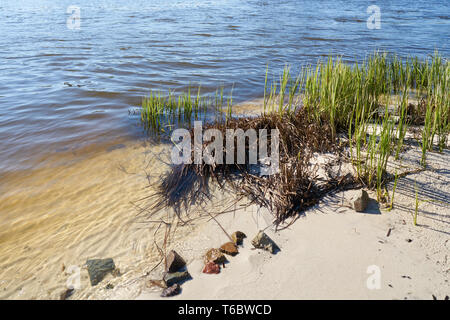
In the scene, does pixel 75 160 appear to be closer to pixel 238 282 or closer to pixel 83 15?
pixel 238 282

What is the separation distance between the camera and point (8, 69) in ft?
28.8

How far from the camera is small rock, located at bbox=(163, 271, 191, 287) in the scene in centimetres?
259

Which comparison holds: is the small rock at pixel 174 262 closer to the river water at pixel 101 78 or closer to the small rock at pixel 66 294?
the river water at pixel 101 78

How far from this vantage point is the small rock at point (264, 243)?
2.86 m

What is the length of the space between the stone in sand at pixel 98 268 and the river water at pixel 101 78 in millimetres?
150

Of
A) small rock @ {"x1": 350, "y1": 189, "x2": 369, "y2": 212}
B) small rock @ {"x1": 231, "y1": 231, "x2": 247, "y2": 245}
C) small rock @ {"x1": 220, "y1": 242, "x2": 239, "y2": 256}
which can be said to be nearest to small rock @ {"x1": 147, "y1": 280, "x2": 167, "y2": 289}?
small rock @ {"x1": 220, "y1": 242, "x2": 239, "y2": 256}

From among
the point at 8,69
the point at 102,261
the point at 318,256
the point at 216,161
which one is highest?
the point at 8,69

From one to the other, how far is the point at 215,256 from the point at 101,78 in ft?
23.1

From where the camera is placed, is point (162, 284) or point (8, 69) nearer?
point (162, 284)

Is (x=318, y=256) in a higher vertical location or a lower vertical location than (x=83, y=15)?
lower

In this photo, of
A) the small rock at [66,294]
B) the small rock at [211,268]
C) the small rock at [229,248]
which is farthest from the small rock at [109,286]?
the small rock at [229,248]

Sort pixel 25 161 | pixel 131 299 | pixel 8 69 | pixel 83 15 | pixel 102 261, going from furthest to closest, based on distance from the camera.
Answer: pixel 83 15, pixel 8 69, pixel 25 161, pixel 102 261, pixel 131 299
